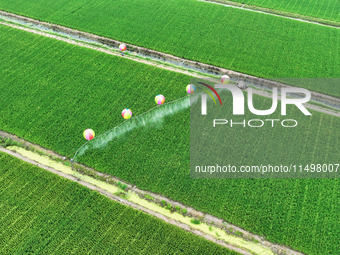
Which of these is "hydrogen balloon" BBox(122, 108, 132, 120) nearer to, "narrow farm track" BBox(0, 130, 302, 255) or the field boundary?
"narrow farm track" BBox(0, 130, 302, 255)

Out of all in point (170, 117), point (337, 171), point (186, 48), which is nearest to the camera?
point (337, 171)

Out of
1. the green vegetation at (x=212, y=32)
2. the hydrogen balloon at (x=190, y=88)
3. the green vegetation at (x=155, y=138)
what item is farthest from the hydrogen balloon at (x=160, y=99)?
the green vegetation at (x=212, y=32)

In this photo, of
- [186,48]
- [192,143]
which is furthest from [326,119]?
[186,48]

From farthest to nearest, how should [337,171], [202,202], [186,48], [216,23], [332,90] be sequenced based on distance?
[216,23], [186,48], [332,90], [337,171], [202,202]

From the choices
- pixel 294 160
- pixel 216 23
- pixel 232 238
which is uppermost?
pixel 216 23

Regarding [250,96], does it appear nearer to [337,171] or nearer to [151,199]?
[337,171]

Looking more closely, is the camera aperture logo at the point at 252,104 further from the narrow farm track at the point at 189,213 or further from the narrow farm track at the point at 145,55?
the narrow farm track at the point at 189,213
